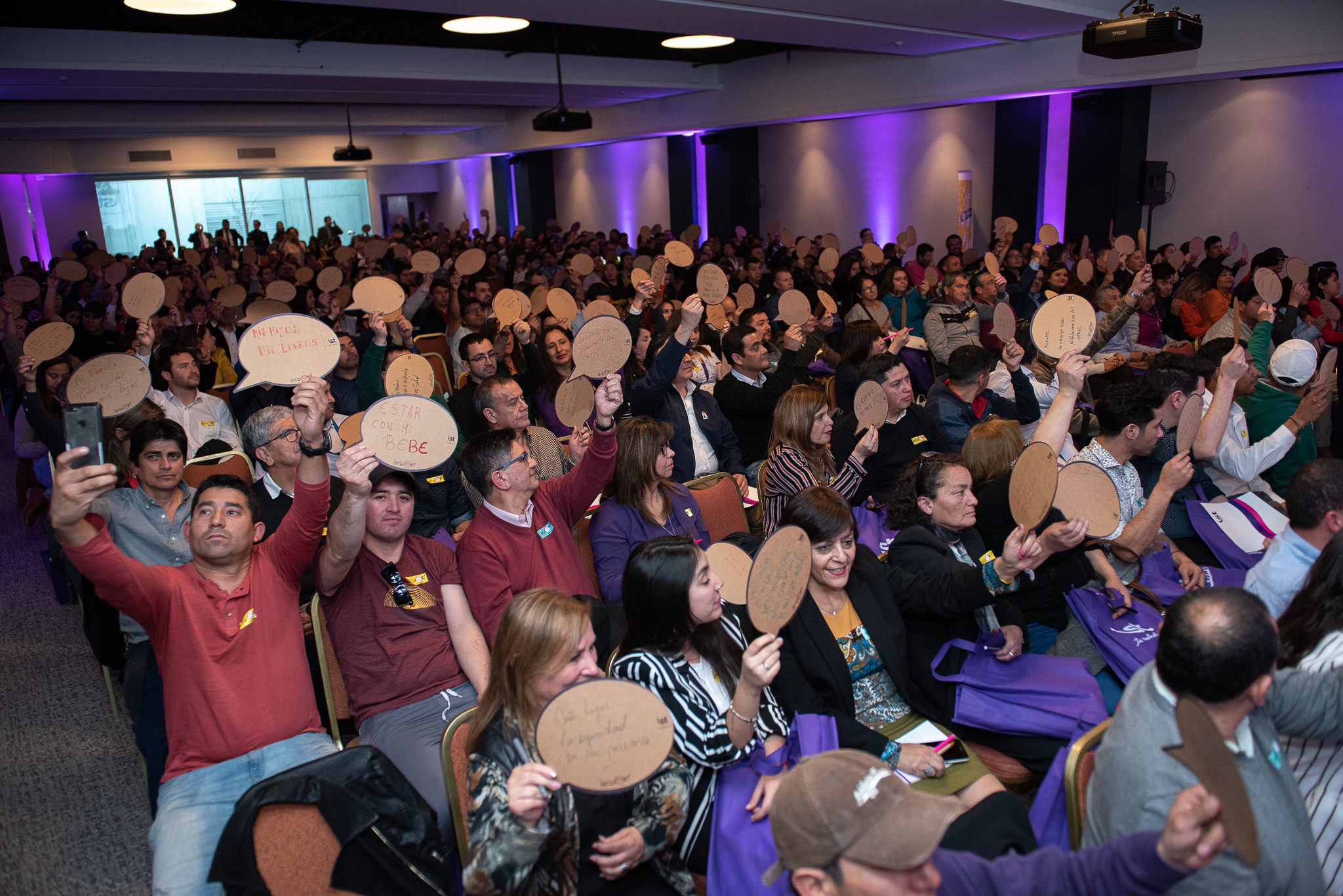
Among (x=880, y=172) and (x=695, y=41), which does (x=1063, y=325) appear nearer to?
(x=695, y=41)

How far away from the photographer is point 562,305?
6.11 m

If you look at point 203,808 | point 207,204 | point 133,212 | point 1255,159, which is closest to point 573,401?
point 203,808

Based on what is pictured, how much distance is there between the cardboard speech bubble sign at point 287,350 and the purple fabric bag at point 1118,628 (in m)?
2.47

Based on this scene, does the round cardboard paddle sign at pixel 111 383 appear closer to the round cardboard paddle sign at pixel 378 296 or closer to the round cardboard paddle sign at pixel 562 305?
the round cardboard paddle sign at pixel 378 296

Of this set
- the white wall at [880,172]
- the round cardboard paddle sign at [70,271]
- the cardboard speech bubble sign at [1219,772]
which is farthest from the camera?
the white wall at [880,172]

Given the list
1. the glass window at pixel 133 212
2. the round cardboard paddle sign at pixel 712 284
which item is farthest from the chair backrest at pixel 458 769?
the glass window at pixel 133 212

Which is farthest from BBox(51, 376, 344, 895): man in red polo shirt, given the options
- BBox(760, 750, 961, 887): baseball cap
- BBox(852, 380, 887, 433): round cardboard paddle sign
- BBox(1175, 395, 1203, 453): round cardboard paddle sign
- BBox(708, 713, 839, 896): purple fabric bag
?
BBox(1175, 395, 1203, 453): round cardboard paddle sign

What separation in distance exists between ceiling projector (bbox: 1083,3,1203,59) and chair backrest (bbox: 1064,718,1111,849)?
5.31m

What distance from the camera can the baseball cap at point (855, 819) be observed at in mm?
1240

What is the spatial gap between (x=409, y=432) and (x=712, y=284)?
3.76 m

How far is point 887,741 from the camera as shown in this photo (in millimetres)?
2180

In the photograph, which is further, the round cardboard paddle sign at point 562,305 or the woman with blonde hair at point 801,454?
the round cardboard paddle sign at point 562,305

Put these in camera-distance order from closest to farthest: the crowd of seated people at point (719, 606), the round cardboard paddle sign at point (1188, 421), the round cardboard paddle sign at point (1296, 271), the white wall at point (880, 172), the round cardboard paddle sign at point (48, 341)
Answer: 1. the crowd of seated people at point (719, 606)
2. the round cardboard paddle sign at point (1188, 421)
3. the round cardboard paddle sign at point (48, 341)
4. the round cardboard paddle sign at point (1296, 271)
5. the white wall at point (880, 172)

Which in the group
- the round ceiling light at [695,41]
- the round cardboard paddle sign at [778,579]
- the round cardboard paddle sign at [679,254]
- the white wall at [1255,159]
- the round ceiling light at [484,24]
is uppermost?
the round ceiling light at [695,41]
